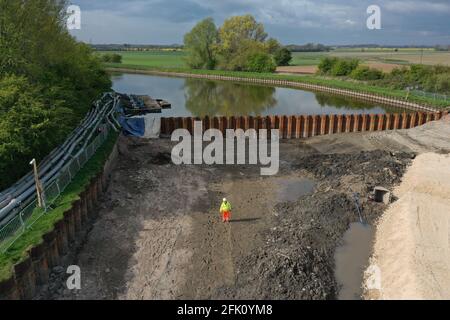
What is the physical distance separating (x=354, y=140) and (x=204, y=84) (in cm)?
4855

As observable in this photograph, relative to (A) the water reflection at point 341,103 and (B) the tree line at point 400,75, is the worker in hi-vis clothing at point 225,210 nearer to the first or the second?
(A) the water reflection at point 341,103

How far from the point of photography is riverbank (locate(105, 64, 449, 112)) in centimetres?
4450


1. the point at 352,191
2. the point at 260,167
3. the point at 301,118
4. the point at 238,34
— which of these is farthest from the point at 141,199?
the point at 238,34

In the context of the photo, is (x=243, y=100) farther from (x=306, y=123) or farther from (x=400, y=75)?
(x=306, y=123)

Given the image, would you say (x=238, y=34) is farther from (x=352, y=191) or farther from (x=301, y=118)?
(x=352, y=191)

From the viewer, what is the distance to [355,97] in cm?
5481

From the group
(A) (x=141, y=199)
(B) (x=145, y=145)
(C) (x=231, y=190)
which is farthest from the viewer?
(B) (x=145, y=145)

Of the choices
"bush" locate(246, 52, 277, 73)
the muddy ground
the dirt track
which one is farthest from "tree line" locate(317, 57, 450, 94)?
the muddy ground

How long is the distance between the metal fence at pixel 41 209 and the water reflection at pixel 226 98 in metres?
25.0

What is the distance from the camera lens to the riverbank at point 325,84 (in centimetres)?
4450

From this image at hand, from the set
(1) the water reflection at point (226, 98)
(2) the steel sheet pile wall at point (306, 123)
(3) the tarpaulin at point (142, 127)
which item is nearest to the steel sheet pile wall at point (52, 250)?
(3) the tarpaulin at point (142, 127)

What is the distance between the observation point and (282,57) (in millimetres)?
100188

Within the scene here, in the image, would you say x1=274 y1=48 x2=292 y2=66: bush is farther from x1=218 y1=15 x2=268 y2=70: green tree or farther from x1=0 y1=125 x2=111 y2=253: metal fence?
x1=0 y1=125 x2=111 y2=253: metal fence

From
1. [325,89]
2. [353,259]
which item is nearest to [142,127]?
[353,259]
